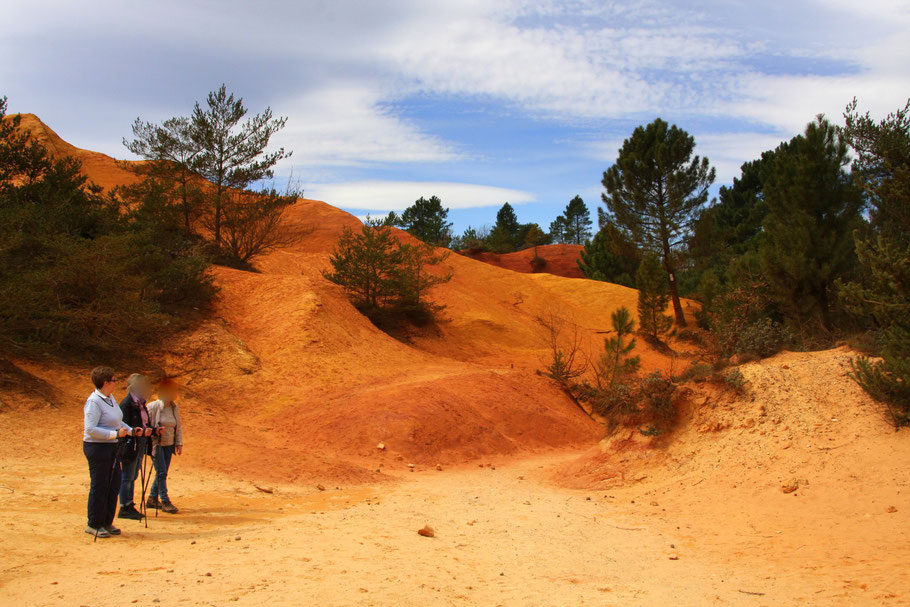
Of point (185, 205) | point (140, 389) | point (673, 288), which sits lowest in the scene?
point (140, 389)

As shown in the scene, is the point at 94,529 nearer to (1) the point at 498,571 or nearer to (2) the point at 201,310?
(1) the point at 498,571

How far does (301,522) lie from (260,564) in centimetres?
204

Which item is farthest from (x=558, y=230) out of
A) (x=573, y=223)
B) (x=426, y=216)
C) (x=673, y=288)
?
(x=673, y=288)

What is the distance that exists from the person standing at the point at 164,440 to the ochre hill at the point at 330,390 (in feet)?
8.26

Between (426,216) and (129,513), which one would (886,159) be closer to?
(129,513)

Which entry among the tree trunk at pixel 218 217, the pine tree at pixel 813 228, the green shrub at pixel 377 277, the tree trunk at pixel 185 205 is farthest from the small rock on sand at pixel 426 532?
the tree trunk at pixel 185 205

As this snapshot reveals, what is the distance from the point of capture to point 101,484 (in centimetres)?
562

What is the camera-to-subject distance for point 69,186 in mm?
18062

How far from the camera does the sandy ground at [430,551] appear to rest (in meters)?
4.50

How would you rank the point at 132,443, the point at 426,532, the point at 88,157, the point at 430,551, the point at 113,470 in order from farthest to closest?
the point at 88,157 < the point at 426,532 < the point at 132,443 < the point at 430,551 < the point at 113,470

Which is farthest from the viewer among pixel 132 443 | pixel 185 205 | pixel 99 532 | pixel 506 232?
pixel 506 232

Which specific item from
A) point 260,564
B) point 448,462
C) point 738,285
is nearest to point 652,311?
point 738,285

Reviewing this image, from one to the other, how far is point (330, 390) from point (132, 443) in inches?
373

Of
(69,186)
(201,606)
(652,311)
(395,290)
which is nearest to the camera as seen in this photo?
(201,606)
